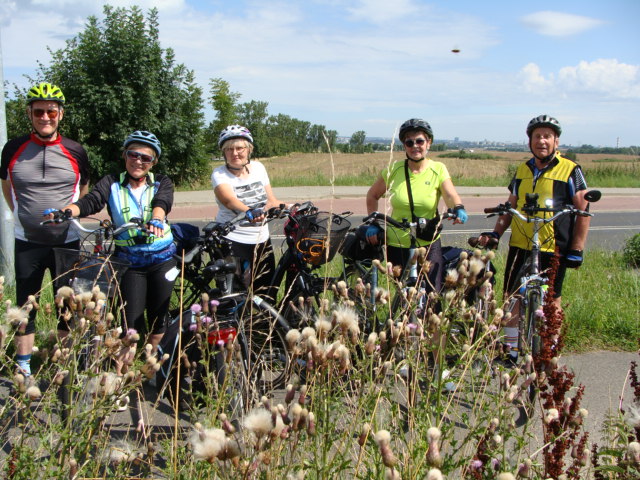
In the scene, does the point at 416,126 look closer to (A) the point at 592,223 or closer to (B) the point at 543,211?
(B) the point at 543,211

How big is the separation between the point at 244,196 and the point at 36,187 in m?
1.49

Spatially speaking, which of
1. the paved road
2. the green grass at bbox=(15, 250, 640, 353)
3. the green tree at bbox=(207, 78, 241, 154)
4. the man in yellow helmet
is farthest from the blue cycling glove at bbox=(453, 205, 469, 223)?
the green tree at bbox=(207, 78, 241, 154)

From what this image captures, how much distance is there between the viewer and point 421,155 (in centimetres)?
477

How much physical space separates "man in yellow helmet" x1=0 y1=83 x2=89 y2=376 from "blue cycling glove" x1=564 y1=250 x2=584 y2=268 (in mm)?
3780

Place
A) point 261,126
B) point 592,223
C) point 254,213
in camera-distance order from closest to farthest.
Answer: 1. point 254,213
2. point 592,223
3. point 261,126

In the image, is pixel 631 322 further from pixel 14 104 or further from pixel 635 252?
pixel 14 104

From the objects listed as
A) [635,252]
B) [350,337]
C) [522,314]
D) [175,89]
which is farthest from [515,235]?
[175,89]

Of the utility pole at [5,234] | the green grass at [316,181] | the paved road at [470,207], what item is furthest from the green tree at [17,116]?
the utility pole at [5,234]

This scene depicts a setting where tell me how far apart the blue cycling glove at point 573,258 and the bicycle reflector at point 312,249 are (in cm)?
194

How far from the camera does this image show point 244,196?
4.78m

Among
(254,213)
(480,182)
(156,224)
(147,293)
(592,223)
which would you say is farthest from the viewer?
(480,182)

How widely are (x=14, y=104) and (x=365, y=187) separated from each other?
1279cm

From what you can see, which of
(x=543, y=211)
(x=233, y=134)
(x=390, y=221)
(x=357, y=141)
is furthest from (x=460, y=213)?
(x=357, y=141)

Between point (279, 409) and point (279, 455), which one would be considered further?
point (279, 455)
